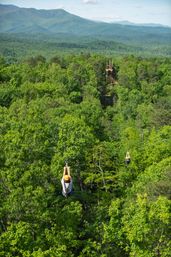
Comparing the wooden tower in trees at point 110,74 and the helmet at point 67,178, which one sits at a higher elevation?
the helmet at point 67,178

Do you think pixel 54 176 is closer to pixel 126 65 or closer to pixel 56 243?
pixel 56 243

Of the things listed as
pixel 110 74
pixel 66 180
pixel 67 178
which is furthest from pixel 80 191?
pixel 110 74

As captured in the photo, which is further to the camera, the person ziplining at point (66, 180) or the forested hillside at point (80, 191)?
the forested hillside at point (80, 191)

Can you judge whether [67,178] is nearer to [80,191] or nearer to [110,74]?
[80,191]

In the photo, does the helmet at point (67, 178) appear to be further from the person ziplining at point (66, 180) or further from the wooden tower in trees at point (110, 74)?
the wooden tower in trees at point (110, 74)

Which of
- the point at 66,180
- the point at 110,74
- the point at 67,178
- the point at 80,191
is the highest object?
the point at 67,178

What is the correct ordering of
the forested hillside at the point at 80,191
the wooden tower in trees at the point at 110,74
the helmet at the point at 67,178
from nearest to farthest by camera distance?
the helmet at the point at 67,178 → the forested hillside at the point at 80,191 → the wooden tower in trees at the point at 110,74

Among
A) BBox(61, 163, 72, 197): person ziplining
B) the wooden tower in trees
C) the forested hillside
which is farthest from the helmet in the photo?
the wooden tower in trees

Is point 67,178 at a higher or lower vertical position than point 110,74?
higher

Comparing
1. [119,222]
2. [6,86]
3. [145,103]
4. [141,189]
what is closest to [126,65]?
[145,103]

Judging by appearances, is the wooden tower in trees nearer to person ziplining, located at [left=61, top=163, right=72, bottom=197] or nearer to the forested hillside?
the forested hillside

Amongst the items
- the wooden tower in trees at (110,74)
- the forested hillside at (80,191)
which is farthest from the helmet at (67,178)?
the wooden tower in trees at (110,74)

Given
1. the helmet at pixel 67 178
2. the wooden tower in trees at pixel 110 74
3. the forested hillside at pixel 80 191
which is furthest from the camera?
the wooden tower in trees at pixel 110 74
